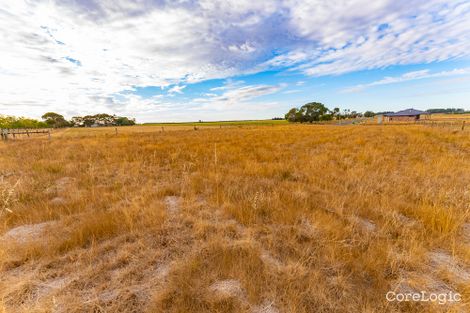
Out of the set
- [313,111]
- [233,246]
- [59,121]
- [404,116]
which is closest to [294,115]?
[313,111]

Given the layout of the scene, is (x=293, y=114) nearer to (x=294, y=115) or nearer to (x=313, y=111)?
(x=294, y=115)

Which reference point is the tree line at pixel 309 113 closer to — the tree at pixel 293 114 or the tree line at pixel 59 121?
the tree at pixel 293 114

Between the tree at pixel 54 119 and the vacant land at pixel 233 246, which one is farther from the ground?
the tree at pixel 54 119

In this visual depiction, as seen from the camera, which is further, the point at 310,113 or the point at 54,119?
the point at 54,119

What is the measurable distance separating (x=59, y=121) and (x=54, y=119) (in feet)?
7.10

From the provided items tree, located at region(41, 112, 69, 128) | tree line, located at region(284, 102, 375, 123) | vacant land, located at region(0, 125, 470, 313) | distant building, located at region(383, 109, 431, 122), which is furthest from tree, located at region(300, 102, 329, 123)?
tree, located at region(41, 112, 69, 128)

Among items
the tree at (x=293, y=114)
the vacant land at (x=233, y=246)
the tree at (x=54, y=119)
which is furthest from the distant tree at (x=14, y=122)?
the tree at (x=293, y=114)

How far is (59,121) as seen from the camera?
107 meters

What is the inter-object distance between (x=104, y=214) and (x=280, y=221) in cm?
312

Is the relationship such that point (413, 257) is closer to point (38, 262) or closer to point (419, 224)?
point (419, 224)

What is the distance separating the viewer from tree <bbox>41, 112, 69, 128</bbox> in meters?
103

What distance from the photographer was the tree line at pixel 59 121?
243 ft

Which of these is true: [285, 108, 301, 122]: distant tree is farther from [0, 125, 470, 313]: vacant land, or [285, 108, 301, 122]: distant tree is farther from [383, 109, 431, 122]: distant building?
[0, 125, 470, 313]: vacant land

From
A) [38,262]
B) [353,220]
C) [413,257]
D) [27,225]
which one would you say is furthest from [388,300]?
[27,225]
